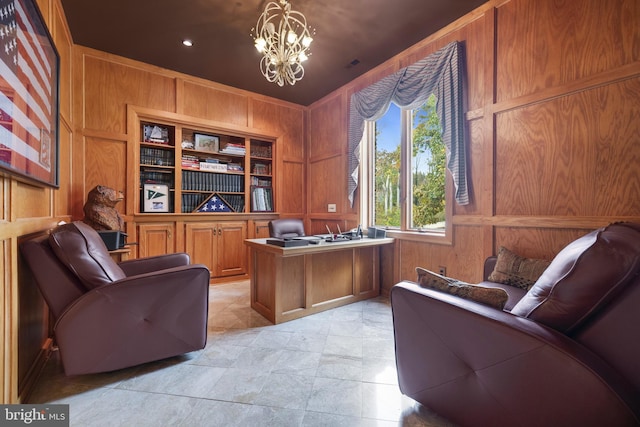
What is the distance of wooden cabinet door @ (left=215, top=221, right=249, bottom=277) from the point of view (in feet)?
12.8

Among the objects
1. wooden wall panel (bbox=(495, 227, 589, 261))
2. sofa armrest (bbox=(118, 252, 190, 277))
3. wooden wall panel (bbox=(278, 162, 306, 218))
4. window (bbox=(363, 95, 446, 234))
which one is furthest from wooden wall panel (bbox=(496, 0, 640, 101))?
sofa armrest (bbox=(118, 252, 190, 277))

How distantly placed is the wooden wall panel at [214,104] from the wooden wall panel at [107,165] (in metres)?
0.96

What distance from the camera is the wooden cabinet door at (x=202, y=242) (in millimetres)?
3660

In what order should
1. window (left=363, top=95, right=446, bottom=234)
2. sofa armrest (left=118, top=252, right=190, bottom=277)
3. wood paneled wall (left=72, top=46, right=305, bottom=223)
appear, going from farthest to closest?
wood paneled wall (left=72, top=46, right=305, bottom=223) < window (left=363, top=95, right=446, bottom=234) < sofa armrest (left=118, top=252, right=190, bottom=277)

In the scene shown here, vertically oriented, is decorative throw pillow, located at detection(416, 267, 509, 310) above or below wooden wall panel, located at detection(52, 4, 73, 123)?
below

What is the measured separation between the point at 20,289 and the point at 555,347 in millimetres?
2456

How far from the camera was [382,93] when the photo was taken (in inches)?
124

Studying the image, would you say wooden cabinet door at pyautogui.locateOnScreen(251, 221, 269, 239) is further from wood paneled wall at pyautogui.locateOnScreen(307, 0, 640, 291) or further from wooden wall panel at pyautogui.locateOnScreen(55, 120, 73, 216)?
wood paneled wall at pyautogui.locateOnScreen(307, 0, 640, 291)

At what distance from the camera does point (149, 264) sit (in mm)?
2229

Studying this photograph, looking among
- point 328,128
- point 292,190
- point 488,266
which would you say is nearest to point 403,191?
point 488,266

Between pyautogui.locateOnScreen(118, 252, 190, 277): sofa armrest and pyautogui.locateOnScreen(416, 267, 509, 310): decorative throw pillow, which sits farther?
pyautogui.locateOnScreen(118, 252, 190, 277): sofa armrest

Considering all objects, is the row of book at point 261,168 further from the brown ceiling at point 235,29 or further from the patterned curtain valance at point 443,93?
the patterned curtain valance at point 443,93

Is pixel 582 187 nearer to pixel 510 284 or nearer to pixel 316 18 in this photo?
pixel 510 284

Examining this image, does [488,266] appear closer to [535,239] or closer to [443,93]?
[535,239]
